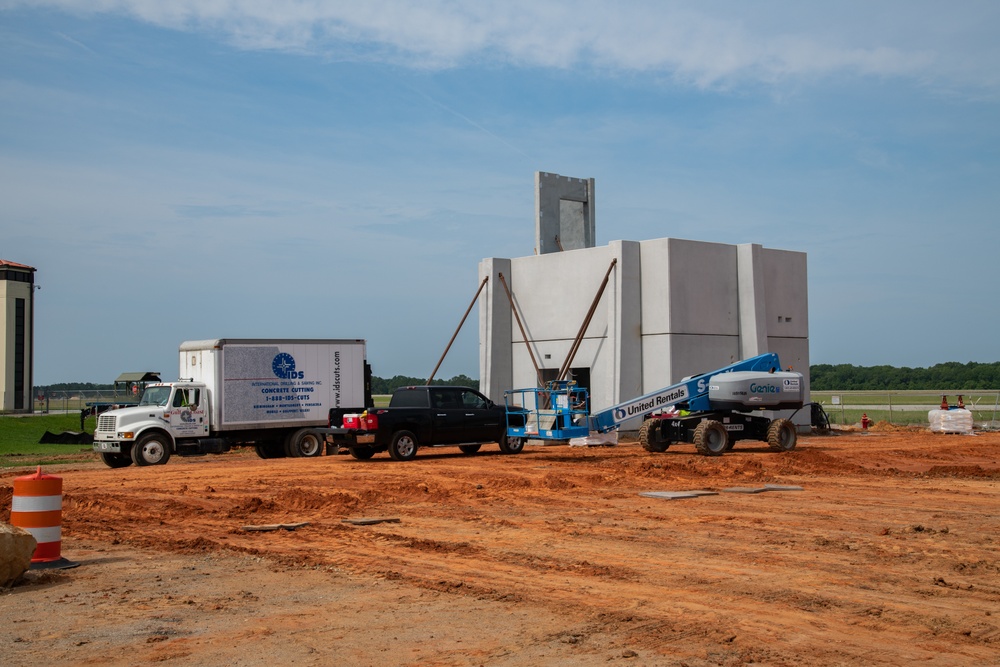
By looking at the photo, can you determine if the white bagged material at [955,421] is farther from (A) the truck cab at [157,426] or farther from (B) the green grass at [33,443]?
(B) the green grass at [33,443]

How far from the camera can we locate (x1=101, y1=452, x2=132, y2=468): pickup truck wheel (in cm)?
2611

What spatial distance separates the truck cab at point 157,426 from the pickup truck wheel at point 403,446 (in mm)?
5037

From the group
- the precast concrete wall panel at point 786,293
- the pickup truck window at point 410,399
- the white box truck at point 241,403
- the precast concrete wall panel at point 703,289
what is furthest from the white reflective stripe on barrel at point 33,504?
the precast concrete wall panel at point 786,293

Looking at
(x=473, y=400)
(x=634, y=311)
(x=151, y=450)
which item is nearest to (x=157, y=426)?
(x=151, y=450)

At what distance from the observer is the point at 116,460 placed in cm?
2633

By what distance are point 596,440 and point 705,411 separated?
3.00m

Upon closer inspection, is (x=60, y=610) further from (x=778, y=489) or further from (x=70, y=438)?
(x=70, y=438)

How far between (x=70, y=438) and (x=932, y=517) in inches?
1200

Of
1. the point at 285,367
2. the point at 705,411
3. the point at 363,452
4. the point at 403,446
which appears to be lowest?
the point at 363,452

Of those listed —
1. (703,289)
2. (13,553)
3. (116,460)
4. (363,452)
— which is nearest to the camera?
(13,553)

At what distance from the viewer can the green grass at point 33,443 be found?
29875 mm

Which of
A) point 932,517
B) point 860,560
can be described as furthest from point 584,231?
point 860,560

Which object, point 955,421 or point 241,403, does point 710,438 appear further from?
point 955,421

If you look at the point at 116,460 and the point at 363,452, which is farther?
the point at 116,460
